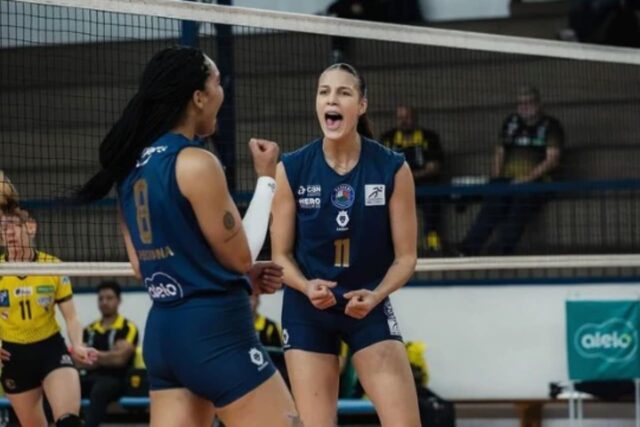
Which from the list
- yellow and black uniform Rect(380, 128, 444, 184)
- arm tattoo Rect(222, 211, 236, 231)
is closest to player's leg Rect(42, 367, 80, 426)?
yellow and black uniform Rect(380, 128, 444, 184)

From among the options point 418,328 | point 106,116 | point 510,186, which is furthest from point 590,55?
point 106,116

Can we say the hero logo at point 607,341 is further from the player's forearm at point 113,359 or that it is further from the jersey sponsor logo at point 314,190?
the jersey sponsor logo at point 314,190

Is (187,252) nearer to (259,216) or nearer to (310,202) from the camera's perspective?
(259,216)

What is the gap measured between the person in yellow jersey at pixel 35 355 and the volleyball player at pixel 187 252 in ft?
16.3

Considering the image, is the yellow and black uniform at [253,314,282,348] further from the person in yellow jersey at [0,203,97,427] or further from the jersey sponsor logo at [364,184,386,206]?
the jersey sponsor logo at [364,184,386,206]

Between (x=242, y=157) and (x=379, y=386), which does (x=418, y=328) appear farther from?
(x=379, y=386)

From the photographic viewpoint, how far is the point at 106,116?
47.1ft

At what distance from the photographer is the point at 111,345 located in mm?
14023

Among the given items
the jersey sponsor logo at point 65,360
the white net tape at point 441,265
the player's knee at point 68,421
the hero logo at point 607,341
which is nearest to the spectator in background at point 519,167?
the hero logo at point 607,341

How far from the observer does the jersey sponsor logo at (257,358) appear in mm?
5815

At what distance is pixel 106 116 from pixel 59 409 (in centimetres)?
425

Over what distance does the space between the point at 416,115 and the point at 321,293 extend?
23.3ft

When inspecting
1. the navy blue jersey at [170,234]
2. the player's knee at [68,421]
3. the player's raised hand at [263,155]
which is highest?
the player's raised hand at [263,155]

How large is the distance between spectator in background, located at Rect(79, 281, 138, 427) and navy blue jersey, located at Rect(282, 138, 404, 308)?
622 centimetres
